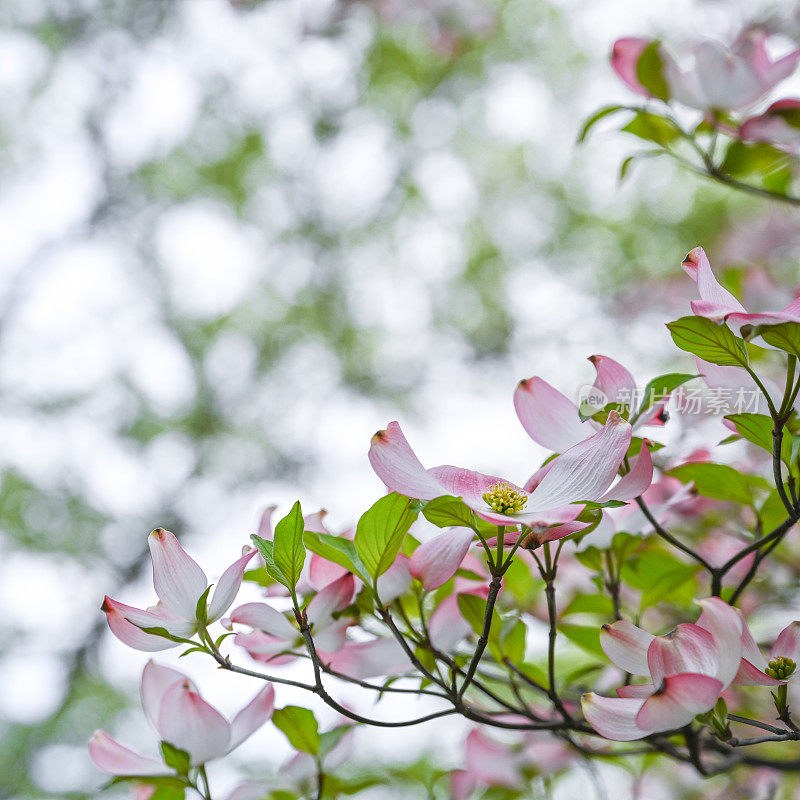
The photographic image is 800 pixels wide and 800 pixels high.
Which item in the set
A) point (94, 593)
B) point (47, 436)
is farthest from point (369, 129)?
point (94, 593)

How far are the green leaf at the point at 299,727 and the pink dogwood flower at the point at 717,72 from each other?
0.45m

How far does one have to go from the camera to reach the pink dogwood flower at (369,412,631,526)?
0.88ft

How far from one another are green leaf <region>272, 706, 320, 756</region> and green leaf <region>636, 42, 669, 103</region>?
1.46ft

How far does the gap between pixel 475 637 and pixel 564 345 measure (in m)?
2.58

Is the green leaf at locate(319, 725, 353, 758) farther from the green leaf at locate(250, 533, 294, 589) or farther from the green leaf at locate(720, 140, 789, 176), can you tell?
the green leaf at locate(720, 140, 789, 176)

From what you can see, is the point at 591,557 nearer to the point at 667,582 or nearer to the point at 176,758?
the point at 667,582

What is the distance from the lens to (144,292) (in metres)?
3.02

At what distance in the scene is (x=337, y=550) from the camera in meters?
0.33

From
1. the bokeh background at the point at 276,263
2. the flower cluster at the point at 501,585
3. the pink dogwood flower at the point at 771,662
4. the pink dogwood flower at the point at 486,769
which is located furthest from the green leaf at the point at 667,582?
the bokeh background at the point at 276,263

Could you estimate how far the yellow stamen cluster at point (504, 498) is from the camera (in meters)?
0.29

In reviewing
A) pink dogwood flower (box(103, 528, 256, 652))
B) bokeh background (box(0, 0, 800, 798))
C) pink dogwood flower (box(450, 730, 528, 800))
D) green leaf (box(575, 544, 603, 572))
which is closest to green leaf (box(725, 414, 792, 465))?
green leaf (box(575, 544, 603, 572))

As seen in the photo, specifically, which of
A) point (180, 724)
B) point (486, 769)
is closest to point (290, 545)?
point (180, 724)

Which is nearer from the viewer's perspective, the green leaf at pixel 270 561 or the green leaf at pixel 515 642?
the green leaf at pixel 270 561

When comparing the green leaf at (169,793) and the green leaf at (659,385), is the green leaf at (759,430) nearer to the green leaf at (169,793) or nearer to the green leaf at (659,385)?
the green leaf at (659,385)
